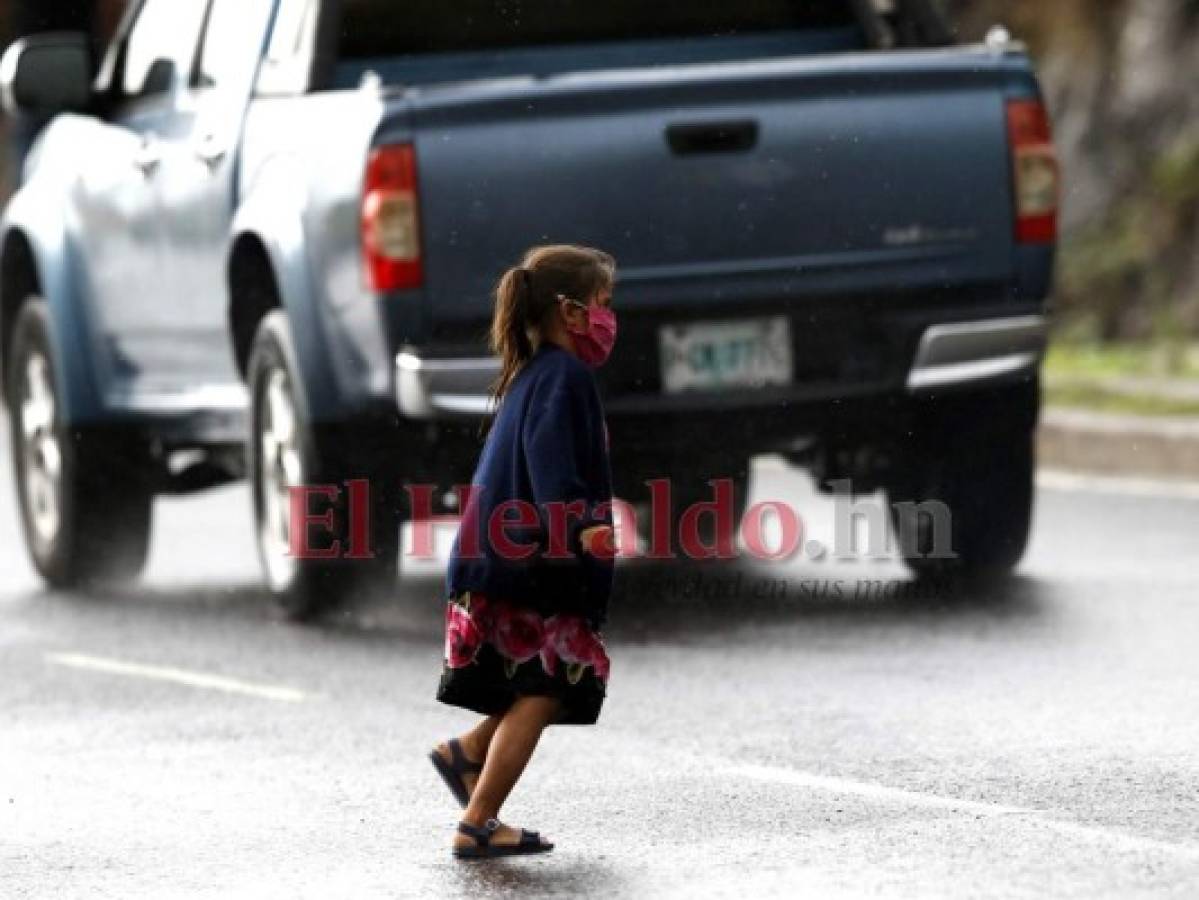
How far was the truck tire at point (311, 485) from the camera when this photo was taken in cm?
1019

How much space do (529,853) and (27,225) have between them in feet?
18.8

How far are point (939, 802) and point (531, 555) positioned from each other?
101 cm

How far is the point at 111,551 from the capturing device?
39.1ft

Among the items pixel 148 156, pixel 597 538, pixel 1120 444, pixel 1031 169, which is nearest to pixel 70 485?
pixel 148 156

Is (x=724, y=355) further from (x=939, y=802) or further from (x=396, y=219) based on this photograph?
(x=939, y=802)

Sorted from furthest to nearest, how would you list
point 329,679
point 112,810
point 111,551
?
1. point 111,551
2. point 329,679
3. point 112,810

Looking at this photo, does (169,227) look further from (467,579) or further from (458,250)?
(467,579)

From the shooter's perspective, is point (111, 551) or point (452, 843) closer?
point (452, 843)

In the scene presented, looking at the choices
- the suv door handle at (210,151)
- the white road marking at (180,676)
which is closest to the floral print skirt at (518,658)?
the white road marking at (180,676)

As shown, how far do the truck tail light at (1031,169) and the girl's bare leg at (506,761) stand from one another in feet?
12.9

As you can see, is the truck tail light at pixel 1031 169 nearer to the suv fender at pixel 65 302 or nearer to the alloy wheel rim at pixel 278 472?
the alloy wheel rim at pixel 278 472

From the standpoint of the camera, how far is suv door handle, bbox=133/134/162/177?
1125cm

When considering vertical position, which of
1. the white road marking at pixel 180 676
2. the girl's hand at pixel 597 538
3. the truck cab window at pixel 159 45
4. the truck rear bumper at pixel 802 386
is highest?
the girl's hand at pixel 597 538

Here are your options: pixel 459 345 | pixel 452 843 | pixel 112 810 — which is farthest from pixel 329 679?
pixel 452 843
